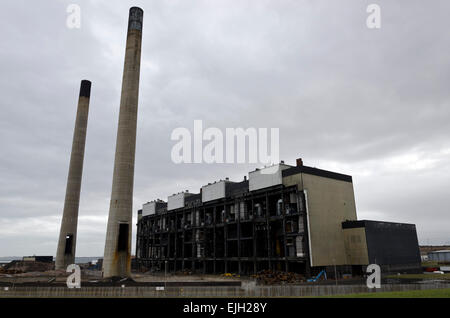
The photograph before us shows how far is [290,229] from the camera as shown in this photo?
59.4 m

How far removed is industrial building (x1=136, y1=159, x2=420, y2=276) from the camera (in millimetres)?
57375

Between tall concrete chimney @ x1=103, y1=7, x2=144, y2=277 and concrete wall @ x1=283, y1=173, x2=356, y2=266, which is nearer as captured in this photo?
tall concrete chimney @ x1=103, y1=7, x2=144, y2=277

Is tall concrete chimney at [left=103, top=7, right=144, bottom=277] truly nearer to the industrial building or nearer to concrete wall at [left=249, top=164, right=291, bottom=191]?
the industrial building

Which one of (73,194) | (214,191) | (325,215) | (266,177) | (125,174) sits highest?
(266,177)

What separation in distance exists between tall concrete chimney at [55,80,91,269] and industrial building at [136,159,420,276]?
1085 inches

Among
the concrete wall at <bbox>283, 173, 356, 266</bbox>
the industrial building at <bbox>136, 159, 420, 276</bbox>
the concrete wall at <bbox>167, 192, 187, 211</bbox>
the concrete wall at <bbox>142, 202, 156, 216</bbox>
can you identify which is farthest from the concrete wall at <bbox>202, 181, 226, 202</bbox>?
the concrete wall at <bbox>142, 202, 156, 216</bbox>

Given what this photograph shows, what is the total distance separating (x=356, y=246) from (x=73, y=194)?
62.9 m

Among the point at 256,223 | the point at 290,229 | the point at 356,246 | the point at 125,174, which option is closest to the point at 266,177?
the point at 256,223

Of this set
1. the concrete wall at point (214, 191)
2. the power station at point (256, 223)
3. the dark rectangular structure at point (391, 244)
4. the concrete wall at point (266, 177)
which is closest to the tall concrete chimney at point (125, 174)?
the power station at point (256, 223)

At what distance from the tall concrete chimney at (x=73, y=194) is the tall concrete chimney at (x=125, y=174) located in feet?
99.2

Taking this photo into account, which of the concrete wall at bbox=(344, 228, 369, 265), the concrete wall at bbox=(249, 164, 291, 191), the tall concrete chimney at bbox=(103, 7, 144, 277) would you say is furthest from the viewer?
the concrete wall at bbox=(249, 164, 291, 191)

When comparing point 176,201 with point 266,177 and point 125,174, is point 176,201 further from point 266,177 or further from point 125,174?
point 125,174

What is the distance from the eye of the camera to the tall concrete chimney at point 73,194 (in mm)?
71688

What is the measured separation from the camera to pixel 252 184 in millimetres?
66250
